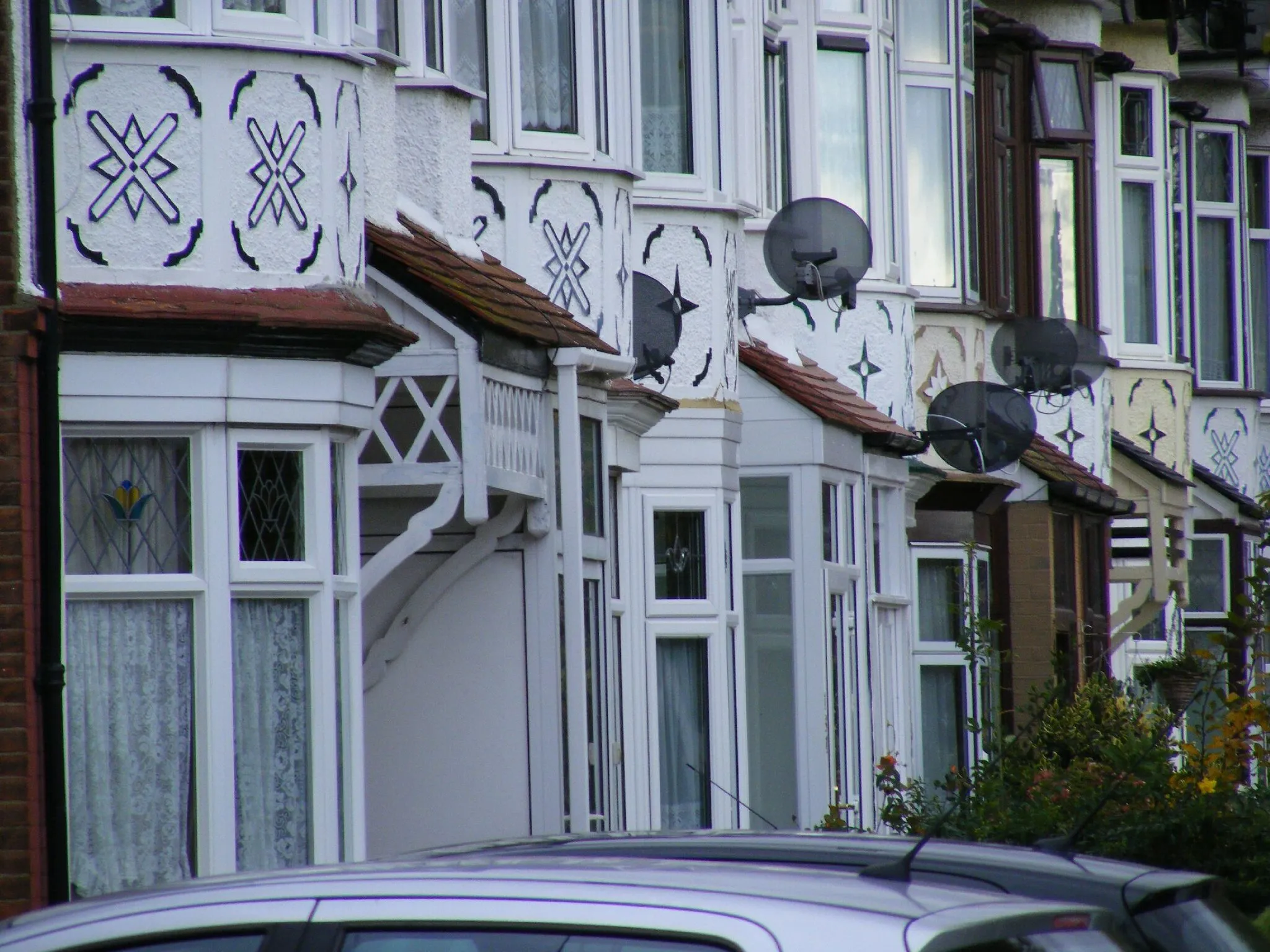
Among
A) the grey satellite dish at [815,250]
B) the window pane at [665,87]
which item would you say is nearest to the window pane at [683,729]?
the grey satellite dish at [815,250]

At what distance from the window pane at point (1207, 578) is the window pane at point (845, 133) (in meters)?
11.2

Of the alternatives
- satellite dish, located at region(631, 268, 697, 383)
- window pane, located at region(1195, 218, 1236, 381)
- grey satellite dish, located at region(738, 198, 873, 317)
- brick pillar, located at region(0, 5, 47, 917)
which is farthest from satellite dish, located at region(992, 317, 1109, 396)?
brick pillar, located at region(0, 5, 47, 917)

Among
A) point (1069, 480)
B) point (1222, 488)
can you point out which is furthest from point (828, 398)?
point (1222, 488)

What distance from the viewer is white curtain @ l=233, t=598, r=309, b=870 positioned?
905 cm

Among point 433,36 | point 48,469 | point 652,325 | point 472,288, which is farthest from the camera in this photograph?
point 652,325

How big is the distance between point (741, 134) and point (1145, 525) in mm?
10771

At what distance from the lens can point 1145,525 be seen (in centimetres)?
2498

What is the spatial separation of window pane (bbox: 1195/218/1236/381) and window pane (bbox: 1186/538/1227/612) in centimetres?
206

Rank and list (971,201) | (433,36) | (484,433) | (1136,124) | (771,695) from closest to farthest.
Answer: (484,433) → (433,36) → (771,695) → (971,201) → (1136,124)

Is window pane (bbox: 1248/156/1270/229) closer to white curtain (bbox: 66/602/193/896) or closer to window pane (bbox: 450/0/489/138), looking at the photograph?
window pane (bbox: 450/0/489/138)

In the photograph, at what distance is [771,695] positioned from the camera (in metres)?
16.3

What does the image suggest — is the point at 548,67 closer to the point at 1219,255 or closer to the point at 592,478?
the point at 592,478

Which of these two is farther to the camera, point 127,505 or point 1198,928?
point 127,505

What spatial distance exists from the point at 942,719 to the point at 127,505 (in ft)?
39.1
